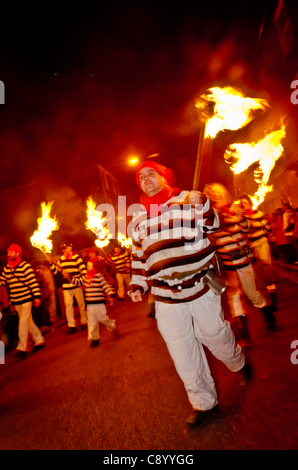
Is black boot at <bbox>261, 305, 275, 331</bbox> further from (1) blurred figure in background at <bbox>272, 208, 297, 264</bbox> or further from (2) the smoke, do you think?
(2) the smoke

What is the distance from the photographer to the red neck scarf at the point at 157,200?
A: 2.67 m

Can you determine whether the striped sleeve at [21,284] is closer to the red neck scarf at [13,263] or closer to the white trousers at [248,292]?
the red neck scarf at [13,263]

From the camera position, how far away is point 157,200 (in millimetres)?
2701

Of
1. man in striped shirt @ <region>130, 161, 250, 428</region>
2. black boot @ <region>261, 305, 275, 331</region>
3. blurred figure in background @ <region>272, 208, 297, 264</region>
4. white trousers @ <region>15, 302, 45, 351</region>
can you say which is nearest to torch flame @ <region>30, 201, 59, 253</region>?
white trousers @ <region>15, 302, 45, 351</region>

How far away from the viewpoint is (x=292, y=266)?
29.0 ft

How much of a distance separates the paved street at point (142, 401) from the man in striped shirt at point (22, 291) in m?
1.13

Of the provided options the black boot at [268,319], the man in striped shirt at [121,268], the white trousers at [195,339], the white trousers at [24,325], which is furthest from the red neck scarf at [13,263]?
the black boot at [268,319]

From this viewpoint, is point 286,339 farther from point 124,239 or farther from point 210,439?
point 124,239

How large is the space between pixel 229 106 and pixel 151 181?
3.19 m

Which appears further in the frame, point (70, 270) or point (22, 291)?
point (70, 270)

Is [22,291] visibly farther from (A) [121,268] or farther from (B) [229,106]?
(B) [229,106]

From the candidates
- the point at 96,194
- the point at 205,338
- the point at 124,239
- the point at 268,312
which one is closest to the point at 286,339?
the point at 268,312

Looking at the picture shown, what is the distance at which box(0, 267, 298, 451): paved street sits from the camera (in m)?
2.21

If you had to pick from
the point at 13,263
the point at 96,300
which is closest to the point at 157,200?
the point at 96,300
